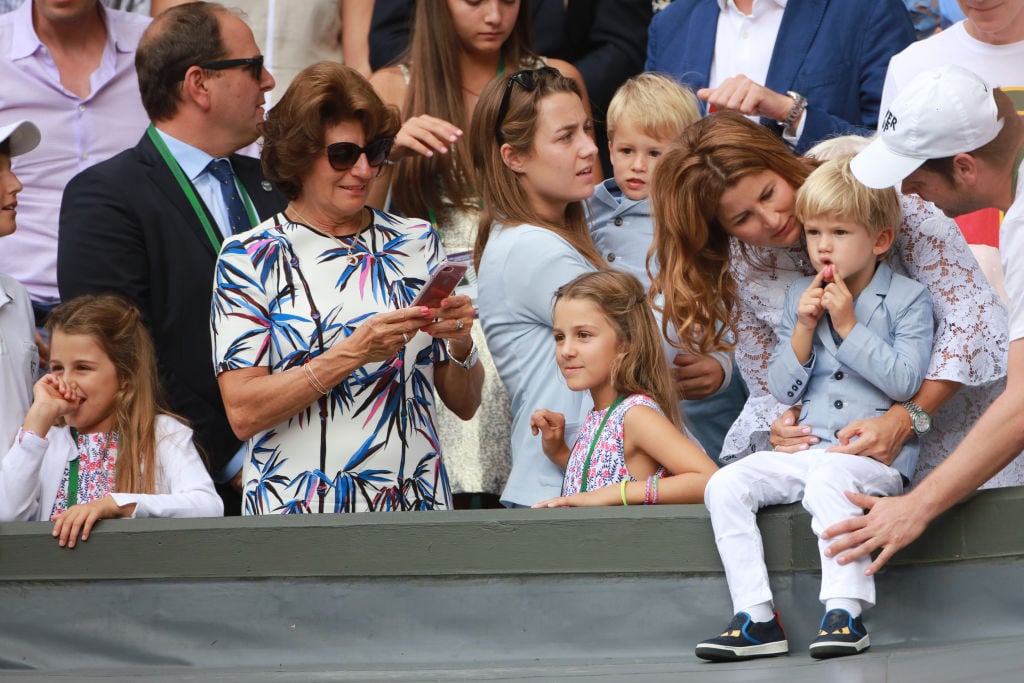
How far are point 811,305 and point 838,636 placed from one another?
37.0 inches

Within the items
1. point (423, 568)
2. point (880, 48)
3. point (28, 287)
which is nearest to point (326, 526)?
point (423, 568)

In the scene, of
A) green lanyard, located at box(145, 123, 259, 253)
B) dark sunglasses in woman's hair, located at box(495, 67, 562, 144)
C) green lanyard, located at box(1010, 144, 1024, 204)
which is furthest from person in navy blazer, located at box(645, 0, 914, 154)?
green lanyard, located at box(145, 123, 259, 253)

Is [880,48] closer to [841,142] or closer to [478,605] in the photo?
[841,142]

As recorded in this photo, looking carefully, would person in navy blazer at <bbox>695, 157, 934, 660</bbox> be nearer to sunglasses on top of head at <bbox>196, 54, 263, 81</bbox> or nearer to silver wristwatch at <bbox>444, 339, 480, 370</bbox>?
silver wristwatch at <bbox>444, 339, 480, 370</bbox>

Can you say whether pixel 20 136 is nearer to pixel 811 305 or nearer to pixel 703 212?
pixel 703 212

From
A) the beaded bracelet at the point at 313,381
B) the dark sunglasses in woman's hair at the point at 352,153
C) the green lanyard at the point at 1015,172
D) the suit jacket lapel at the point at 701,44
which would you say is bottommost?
the beaded bracelet at the point at 313,381

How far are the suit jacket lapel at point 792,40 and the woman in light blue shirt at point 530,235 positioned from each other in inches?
41.1

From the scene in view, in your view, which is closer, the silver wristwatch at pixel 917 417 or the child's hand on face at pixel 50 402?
the silver wristwatch at pixel 917 417

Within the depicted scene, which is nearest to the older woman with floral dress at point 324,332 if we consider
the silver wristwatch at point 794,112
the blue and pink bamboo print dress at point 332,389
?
the blue and pink bamboo print dress at point 332,389

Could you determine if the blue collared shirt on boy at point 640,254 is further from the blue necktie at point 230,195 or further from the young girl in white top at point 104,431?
the young girl in white top at point 104,431

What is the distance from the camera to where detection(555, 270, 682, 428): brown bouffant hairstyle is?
4.50 meters

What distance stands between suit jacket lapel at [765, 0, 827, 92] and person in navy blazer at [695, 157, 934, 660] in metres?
1.52

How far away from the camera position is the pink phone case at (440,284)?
4410 millimetres

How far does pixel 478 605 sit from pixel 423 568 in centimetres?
19
